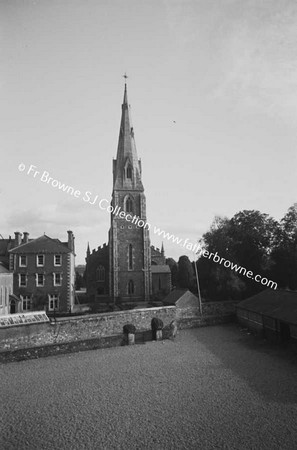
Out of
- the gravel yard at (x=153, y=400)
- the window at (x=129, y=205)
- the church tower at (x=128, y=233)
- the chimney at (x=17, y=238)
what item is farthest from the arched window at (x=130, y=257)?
the gravel yard at (x=153, y=400)

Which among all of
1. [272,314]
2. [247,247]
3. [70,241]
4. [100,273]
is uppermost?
[70,241]

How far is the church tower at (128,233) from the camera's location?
43875mm

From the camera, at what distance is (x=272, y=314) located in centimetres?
2105

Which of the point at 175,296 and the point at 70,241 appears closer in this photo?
the point at 175,296

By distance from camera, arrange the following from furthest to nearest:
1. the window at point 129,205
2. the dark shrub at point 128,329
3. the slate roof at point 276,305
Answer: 1. the window at point 129,205
2. the dark shrub at point 128,329
3. the slate roof at point 276,305

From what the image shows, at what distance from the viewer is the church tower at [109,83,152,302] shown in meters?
43.9

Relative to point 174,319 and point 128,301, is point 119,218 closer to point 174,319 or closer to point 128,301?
point 128,301

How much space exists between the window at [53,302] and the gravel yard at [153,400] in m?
17.9

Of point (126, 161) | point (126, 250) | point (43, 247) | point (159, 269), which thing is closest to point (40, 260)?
point (43, 247)

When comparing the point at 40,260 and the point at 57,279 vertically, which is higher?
the point at 40,260

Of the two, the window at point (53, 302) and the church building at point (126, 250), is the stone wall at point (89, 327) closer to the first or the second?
the window at point (53, 302)

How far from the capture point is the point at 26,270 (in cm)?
3522

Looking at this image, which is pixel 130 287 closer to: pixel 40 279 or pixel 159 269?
pixel 159 269

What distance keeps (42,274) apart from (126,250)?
1399 cm
